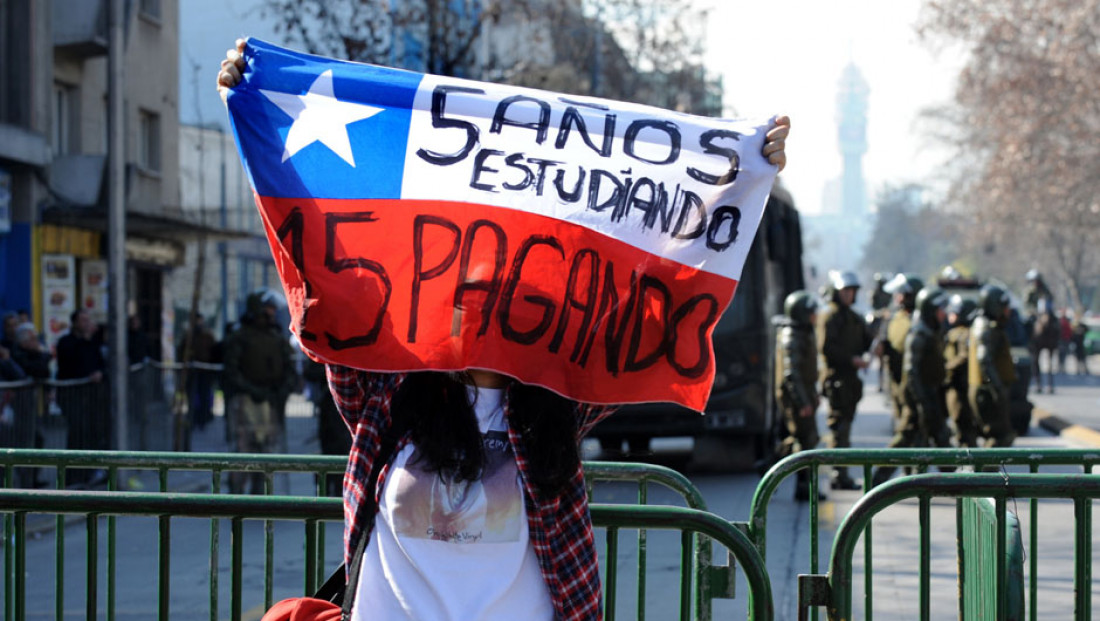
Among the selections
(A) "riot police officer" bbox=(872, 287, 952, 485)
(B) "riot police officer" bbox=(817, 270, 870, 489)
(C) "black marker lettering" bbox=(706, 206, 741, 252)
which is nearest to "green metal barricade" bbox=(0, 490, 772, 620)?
(C) "black marker lettering" bbox=(706, 206, 741, 252)

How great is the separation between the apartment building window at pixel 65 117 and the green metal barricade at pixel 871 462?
1861 cm

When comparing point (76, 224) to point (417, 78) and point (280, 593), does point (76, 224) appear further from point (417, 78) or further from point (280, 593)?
point (417, 78)

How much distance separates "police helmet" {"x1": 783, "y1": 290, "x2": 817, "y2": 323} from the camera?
1238 cm

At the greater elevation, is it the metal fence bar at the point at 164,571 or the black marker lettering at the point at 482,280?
the black marker lettering at the point at 482,280

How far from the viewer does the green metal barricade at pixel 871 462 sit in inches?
185

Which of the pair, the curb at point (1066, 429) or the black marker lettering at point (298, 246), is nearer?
the black marker lettering at point (298, 246)

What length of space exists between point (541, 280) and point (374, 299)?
0.40 metres

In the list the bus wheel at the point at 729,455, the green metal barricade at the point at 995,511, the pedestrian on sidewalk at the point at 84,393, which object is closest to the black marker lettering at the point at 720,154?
the green metal barricade at the point at 995,511

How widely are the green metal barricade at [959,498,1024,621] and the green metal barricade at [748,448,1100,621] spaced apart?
0.21 meters

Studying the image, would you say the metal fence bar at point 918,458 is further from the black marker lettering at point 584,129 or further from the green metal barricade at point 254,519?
the black marker lettering at point 584,129

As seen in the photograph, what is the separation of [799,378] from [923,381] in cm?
136

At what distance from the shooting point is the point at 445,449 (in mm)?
2873

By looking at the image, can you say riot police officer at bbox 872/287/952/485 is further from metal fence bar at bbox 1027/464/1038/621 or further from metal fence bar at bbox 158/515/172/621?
metal fence bar at bbox 158/515/172/621

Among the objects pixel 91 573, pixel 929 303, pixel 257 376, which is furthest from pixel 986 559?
pixel 257 376
